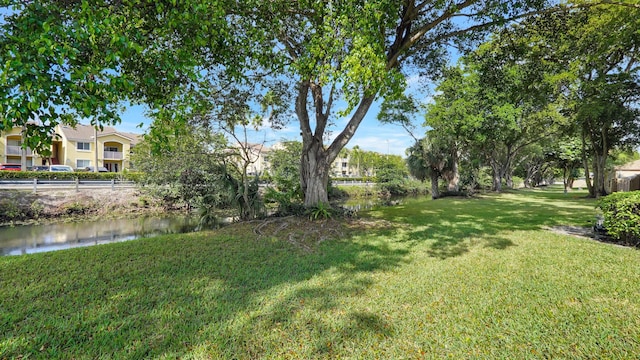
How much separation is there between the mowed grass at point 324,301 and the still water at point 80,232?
516 centimetres

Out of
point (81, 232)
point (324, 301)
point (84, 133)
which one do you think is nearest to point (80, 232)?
point (81, 232)

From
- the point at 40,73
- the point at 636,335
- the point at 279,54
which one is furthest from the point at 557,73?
the point at 40,73

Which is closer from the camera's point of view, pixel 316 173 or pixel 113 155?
pixel 316 173

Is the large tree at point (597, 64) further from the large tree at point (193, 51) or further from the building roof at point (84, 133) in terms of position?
the building roof at point (84, 133)

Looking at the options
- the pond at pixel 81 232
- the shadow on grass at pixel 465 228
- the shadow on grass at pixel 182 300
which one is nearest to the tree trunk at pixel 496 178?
the shadow on grass at pixel 465 228

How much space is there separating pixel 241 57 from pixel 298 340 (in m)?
5.82

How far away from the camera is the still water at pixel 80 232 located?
9242mm

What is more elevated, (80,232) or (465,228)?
(465,228)

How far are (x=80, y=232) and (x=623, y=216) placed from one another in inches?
664

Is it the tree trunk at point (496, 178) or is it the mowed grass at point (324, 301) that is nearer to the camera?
the mowed grass at point (324, 301)

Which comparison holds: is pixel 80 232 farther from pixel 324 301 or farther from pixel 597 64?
pixel 597 64

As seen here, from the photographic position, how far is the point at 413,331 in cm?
284

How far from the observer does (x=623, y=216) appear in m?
5.50

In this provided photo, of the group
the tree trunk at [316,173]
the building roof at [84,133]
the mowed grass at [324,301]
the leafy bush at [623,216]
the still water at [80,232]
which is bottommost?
the still water at [80,232]
